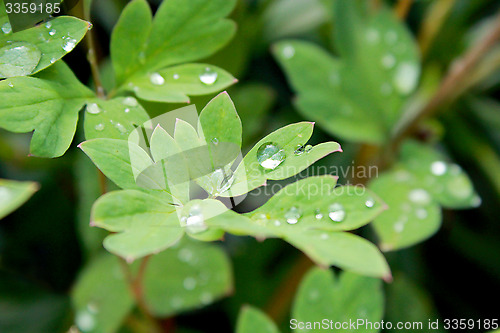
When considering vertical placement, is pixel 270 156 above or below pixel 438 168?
above

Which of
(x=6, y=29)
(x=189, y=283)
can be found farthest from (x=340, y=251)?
(x=189, y=283)

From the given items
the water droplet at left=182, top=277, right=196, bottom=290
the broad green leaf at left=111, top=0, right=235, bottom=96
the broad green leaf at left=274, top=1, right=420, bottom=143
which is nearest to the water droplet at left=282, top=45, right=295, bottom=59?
the broad green leaf at left=274, top=1, right=420, bottom=143

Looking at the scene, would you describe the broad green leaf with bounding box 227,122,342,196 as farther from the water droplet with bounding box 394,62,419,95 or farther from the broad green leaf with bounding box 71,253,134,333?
the water droplet with bounding box 394,62,419,95

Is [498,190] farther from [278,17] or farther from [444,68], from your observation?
[278,17]

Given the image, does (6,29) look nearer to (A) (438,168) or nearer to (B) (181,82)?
(B) (181,82)

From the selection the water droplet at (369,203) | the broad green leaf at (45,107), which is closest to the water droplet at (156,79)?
the broad green leaf at (45,107)

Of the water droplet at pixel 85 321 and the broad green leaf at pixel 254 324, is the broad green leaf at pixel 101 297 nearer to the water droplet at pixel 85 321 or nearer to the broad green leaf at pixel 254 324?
the water droplet at pixel 85 321

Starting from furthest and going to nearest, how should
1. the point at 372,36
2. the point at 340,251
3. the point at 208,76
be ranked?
the point at 372,36, the point at 208,76, the point at 340,251
